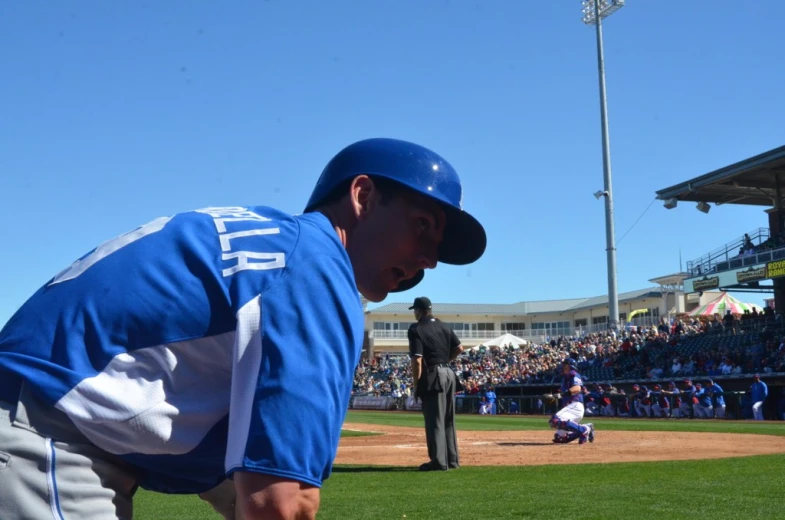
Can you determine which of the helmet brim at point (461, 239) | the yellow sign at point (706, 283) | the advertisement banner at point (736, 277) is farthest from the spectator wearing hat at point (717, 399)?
the helmet brim at point (461, 239)

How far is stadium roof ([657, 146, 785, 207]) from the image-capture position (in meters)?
33.7

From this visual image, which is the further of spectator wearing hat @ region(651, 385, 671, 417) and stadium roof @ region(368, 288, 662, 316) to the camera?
stadium roof @ region(368, 288, 662, 316)

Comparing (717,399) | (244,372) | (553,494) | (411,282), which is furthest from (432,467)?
(717,399)

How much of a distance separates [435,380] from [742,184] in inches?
1284

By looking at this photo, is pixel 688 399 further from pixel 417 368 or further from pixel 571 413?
pixel 417 368

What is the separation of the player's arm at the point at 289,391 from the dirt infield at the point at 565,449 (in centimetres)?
865

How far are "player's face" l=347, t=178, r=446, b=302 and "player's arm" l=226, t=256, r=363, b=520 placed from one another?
379 millimetres

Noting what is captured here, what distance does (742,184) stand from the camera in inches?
1476

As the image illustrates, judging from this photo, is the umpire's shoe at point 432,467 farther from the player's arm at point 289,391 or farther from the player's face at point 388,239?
the player's arm at point 289,391

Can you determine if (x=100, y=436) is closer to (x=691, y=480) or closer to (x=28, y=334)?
(x=28, y=334)

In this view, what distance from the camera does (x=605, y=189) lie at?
38.8 metres

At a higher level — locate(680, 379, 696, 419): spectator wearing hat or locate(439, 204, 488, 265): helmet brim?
locate(439, 204, 488, 265): helmet brim

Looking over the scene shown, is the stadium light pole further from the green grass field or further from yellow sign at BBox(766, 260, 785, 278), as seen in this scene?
the green grass field

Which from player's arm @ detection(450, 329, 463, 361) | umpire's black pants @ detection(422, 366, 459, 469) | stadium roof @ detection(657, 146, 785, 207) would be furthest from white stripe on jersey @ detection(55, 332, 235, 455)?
stadium roof @ detection(657, 146, 785, 207)
